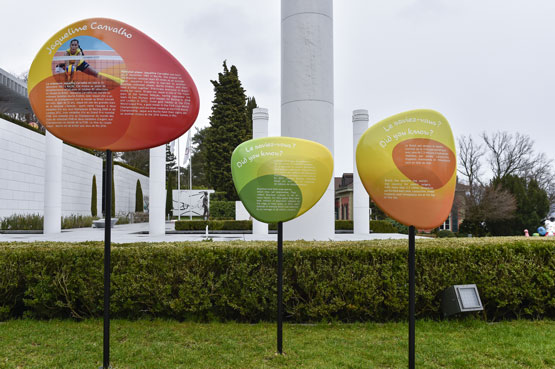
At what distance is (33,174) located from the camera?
2170 centimetres

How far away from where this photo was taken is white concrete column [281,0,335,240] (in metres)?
7.32

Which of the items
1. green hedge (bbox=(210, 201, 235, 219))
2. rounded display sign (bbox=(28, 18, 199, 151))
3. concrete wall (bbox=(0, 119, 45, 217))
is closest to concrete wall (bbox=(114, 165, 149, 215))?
green hedge (bbox=(210, 201, 235, 219))

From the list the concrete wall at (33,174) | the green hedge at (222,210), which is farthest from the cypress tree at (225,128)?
the concrete wall at (33,174)

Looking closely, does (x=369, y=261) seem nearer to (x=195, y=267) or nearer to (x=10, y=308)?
(x=195, y=267)

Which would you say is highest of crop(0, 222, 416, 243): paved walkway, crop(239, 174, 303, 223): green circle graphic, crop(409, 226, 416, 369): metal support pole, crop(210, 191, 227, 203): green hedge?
crop(210, 191, 227, 203): green hedge

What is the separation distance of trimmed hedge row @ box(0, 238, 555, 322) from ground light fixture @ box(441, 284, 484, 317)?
0.38 feet

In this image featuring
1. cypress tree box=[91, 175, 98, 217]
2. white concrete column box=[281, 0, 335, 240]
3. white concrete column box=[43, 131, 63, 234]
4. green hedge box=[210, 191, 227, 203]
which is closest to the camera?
white concrete column box=[281, 0, 335, 240]

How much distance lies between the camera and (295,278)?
479cm

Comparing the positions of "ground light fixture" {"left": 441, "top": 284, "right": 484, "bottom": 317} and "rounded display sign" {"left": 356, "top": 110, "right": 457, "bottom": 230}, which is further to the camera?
"ground light fixture" {"left": 441, "top": 284, "right": 484, "bottom": 317}

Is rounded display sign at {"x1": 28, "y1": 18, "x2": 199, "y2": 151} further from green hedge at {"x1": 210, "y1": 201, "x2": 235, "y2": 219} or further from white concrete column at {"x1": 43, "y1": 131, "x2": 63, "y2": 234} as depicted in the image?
green hedge at {"x1": 210, "y1": 201, "x2": 235, "y2": 219}

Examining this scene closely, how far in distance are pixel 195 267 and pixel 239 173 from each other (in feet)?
5.45

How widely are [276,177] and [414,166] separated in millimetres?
1270

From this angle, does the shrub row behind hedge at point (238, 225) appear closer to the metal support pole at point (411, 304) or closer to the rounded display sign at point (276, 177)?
the rounded display sign at point (276, 177)

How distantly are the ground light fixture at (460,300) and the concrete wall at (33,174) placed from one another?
21200 mm
